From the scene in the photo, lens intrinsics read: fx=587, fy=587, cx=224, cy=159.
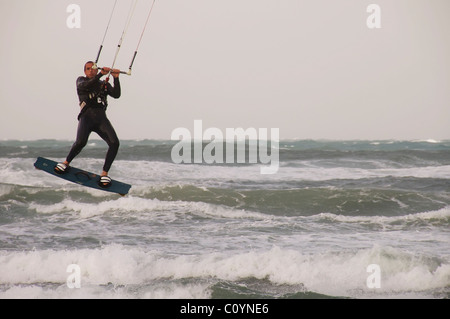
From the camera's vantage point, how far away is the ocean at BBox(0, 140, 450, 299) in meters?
10.8

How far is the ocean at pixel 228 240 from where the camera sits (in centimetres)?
1079

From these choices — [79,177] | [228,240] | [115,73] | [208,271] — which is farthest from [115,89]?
[228,240]

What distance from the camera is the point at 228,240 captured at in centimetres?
1403

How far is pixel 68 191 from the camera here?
21.4 metres

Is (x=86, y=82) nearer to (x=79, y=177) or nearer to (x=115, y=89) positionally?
(x=115, y=89)

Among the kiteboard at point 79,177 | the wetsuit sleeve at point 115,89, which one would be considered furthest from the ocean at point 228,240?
the wetsuit sleeve at point 115,89

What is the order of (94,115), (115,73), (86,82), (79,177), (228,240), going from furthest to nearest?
(228,240) → (79,177) → (94,115) → (86,82) → (115,73)

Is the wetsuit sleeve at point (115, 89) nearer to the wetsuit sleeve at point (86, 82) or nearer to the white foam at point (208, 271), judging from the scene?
the wetsuit sleeve at point (86, 82)

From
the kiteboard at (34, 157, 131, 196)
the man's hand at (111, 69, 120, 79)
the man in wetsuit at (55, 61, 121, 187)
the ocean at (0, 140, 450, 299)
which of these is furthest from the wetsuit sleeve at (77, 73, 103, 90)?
the ocean at (0, 140, 450, 299)

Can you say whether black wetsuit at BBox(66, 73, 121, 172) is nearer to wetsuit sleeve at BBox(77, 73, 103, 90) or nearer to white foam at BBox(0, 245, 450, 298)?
wetsuit sleeve at BBox(77, 73, 103, 90)

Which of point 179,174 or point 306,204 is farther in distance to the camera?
point 179,174
